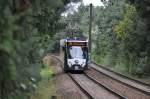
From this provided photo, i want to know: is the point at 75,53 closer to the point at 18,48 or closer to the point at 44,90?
the point at 44,90

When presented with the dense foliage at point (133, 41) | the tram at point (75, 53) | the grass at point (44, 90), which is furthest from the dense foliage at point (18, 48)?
the tram at point (75, 53)

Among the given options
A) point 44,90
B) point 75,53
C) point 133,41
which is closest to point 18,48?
point 44,90

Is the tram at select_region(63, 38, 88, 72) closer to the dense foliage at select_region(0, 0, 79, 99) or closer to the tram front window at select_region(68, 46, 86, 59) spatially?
the tram front window at select_region(68, 46, 86, 59)

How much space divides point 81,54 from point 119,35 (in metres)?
5.51

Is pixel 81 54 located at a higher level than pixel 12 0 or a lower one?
lower

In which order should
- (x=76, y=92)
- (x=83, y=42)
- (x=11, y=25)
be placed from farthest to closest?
(x=83, y=42)
(x=76, y=92)
(x=11, y=25)

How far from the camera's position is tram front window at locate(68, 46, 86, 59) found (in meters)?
41.9

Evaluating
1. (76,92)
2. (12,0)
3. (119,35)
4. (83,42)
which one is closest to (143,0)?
(76,92)

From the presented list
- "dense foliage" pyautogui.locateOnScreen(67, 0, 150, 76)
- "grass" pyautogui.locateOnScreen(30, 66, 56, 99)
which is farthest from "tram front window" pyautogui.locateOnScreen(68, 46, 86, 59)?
"grass" pyautogui.locateOnScreen(30, 66, 56, 99)

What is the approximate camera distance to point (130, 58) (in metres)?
43.2

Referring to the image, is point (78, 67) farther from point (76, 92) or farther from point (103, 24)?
point (103, 24)

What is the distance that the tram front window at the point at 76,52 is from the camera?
137 feet

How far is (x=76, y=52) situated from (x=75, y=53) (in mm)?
121

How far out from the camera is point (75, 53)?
42.2m
